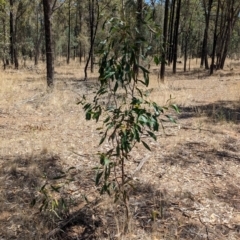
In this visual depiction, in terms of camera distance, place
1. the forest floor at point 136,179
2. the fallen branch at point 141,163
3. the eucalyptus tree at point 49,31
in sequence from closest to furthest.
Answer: the forest floor at point 136,179
the fallen branch at point 141,163
the eucalyptus tree at point 49,31

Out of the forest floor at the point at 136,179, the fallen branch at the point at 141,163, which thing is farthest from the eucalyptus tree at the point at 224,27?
the fallen branch at the point at 141,163

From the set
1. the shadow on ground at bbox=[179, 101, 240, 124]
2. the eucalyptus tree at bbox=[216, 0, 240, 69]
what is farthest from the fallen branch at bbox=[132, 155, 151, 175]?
the eucalyptus tree at bbox=[216, 0, 240, 69]

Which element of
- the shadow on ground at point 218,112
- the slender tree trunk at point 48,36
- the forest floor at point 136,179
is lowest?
the forest floor at point 136,179

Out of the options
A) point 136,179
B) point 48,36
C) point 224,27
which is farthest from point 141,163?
point 224,27

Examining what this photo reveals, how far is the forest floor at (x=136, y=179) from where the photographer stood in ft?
8.85

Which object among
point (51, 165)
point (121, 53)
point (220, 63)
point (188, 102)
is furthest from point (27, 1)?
point (121, 53)

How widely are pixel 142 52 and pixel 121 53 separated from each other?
294 millimetres

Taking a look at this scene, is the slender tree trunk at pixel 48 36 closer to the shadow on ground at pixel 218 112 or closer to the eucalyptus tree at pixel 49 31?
A: the eucalyptus tree at pixel 49 31

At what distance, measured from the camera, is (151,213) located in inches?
114

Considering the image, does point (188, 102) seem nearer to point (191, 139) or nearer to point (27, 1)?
point (191, 139)

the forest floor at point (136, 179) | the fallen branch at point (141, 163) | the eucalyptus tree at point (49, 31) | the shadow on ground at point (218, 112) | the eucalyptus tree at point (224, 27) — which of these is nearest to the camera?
the forest floor at point (136, 179)

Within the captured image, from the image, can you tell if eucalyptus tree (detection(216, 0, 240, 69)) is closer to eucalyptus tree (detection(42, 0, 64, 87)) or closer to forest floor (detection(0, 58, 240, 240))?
eucalyptus tree (detection(42, 0, 64, 87))

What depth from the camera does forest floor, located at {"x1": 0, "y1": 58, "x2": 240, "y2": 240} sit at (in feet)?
8.85

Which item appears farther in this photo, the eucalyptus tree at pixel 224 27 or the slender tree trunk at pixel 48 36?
the eucalyptus tree at pixel 224 27
